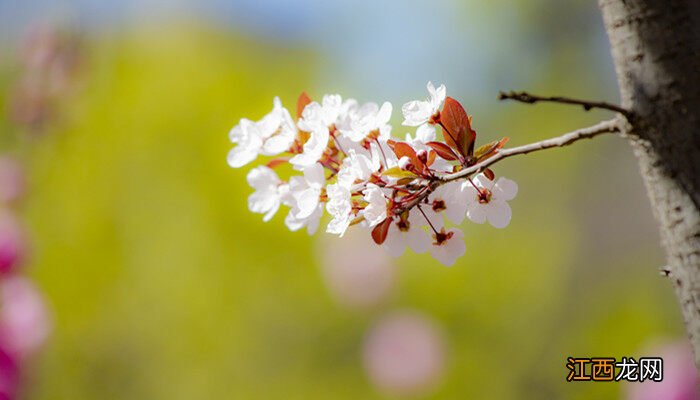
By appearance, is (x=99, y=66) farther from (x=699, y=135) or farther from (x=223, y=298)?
(x=699, y=135)

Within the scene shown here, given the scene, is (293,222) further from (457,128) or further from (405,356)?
(405,356)

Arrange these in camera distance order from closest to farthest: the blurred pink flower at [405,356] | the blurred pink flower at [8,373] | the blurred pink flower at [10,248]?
1. the blurred pink flower at [8,373]
2. the blurred pink flower at [10,248]
3. the blurred pink flower at [405,356]

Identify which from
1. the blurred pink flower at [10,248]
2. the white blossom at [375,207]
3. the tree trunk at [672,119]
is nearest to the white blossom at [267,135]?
the white blossom at [375,207]

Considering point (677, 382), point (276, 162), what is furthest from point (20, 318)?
point (677, 382)

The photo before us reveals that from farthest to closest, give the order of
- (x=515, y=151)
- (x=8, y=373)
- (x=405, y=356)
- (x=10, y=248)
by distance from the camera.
Answer: (x=405, y=356) → (x=10, y=248) → (x=8, y=373) → (x=515, y=151)

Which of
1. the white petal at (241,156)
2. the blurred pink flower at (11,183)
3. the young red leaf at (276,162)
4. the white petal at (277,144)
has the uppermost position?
the blurred pink flower at (11,183)

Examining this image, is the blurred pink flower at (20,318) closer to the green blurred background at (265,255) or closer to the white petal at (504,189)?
the green blurred background at (265,255)

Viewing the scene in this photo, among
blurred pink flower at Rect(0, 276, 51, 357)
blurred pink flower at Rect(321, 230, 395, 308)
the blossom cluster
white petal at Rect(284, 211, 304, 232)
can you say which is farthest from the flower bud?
blurred pink flower at Rect(321, 230, 395, 308)
